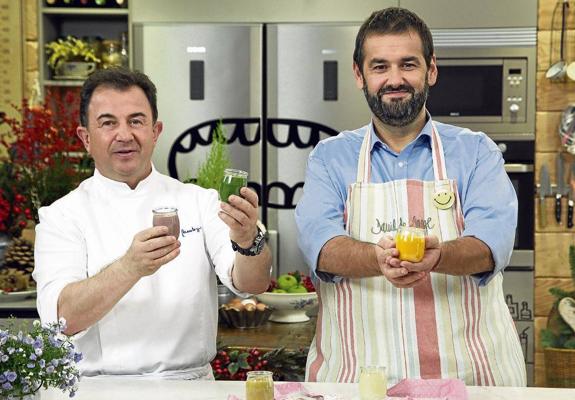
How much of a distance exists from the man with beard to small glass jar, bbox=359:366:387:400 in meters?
0.30

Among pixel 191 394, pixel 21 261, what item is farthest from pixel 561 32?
pixel 191 394

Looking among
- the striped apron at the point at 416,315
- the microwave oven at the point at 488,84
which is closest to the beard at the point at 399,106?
the striped apron at the point at 416,315

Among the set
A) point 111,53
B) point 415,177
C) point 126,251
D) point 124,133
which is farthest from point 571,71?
point 126,251

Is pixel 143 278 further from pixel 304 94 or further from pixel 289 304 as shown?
pixel 304 94

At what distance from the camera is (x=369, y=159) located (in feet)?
7.68

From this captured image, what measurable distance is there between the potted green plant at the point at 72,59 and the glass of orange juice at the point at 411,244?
3.29 metres

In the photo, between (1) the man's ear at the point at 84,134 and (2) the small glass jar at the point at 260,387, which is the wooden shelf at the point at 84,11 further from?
(2) the small glass jar at the point at 260,387

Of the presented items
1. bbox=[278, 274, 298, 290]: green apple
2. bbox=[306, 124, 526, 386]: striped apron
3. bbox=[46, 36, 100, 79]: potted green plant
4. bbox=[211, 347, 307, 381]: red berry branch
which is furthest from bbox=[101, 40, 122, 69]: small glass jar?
bbox=[306, 124, 526, 386]: striped apron

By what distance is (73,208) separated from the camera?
7.84ft

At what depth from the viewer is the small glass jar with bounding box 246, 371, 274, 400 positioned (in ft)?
6.14

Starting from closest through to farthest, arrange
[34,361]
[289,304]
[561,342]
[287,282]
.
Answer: [34,361]
[289,304]
[287,282]
[561,342]

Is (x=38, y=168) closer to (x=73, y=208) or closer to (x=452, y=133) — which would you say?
(x=73, y=208)

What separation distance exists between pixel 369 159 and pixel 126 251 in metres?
0.65

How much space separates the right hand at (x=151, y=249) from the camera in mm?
2041
